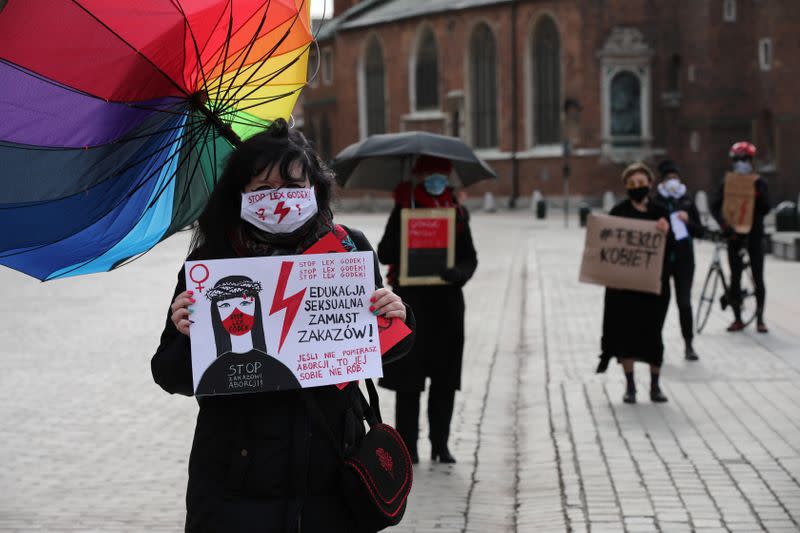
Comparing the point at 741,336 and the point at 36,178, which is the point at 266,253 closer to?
the point at 36,178

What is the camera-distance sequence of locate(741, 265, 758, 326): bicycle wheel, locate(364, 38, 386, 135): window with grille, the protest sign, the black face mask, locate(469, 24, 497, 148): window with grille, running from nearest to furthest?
the black face mask, the protest sign, locate(741, 265, 758, 326): bicycle wheel, locate(469, 24, 497, 148): window with grille, locate(364, 38, 386, 135): window with grille

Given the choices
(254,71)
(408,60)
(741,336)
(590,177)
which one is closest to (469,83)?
(408,60)

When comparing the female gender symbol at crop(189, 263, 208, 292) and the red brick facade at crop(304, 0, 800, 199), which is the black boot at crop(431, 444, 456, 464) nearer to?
the female gender symbol at crop(189, 263, 208, 292)

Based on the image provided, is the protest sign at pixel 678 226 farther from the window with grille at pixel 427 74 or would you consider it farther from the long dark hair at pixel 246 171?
the window with grille at pixel 427 74

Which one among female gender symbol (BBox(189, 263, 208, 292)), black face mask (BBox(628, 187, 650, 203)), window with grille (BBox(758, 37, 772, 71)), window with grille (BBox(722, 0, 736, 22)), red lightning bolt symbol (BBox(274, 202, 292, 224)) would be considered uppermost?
window with grille (BBox(722, 0, 736, 22))

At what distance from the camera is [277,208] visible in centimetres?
353

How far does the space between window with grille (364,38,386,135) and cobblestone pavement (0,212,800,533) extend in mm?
54042

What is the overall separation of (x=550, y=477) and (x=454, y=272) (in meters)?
1.46

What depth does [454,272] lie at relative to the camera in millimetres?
8195

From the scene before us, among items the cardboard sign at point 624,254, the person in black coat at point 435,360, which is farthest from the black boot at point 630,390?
the person in black coat at point 435,360

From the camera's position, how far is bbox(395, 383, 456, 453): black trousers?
8.04 meters

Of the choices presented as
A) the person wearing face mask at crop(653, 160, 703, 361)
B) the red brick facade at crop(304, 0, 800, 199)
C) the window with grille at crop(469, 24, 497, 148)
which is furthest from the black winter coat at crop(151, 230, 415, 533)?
the window with grille at crop(469, 24, 497, 148)

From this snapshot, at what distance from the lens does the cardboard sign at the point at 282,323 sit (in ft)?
11.5

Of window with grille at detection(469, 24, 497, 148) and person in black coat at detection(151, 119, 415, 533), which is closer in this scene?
person in black coat at detection(151, 119, 415, 533)
